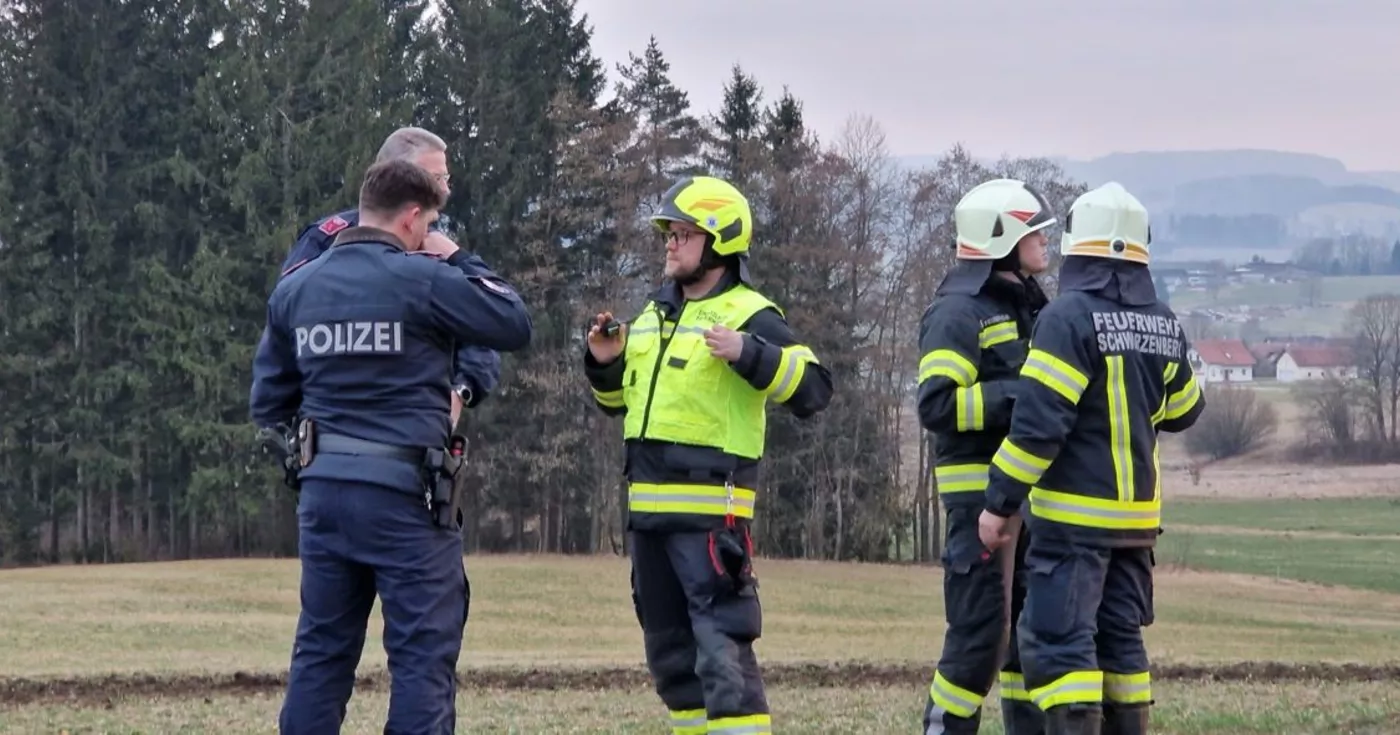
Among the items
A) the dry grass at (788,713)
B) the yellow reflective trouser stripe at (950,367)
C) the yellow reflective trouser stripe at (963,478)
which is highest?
the yellow reflective trouser stripe at (950,367)

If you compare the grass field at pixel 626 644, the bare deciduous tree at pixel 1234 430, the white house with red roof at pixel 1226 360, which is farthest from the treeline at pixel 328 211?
the white house with red roof at pixel 1226 360

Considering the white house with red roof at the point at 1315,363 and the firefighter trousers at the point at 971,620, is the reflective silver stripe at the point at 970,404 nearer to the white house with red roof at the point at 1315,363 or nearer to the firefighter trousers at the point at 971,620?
the firefighter trousers at the point at 971,620

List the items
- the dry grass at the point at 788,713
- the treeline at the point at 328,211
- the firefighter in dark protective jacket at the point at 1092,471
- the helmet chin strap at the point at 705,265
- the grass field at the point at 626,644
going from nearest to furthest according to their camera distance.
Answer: the firefighter in dark protective jacket at the point at 1092,471, the helmet chin strap at the point at 705,265, the dry grass at the point at 788,713, the grass field at the point at 626,644, the treeline at the point at 328,211

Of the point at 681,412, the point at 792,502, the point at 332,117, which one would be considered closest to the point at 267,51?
the point at 332,117

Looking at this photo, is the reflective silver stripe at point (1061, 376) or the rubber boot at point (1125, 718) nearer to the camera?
the reflective silver stripe at point (1061, 376)

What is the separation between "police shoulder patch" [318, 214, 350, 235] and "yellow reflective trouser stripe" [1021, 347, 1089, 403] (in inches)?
114

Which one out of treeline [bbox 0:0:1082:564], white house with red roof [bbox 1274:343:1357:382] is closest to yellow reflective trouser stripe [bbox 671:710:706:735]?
treeline [bbox 0:0:1082:564]

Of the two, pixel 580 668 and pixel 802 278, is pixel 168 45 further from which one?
pixel 580 668

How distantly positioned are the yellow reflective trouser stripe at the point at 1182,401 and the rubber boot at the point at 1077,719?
1322 millimetres

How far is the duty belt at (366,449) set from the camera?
5.77 metres

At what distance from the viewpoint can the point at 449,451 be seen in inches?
234

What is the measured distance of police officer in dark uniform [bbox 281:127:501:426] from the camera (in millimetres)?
6527

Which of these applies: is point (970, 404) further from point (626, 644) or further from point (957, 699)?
point (626, 644)

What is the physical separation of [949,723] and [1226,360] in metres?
144
